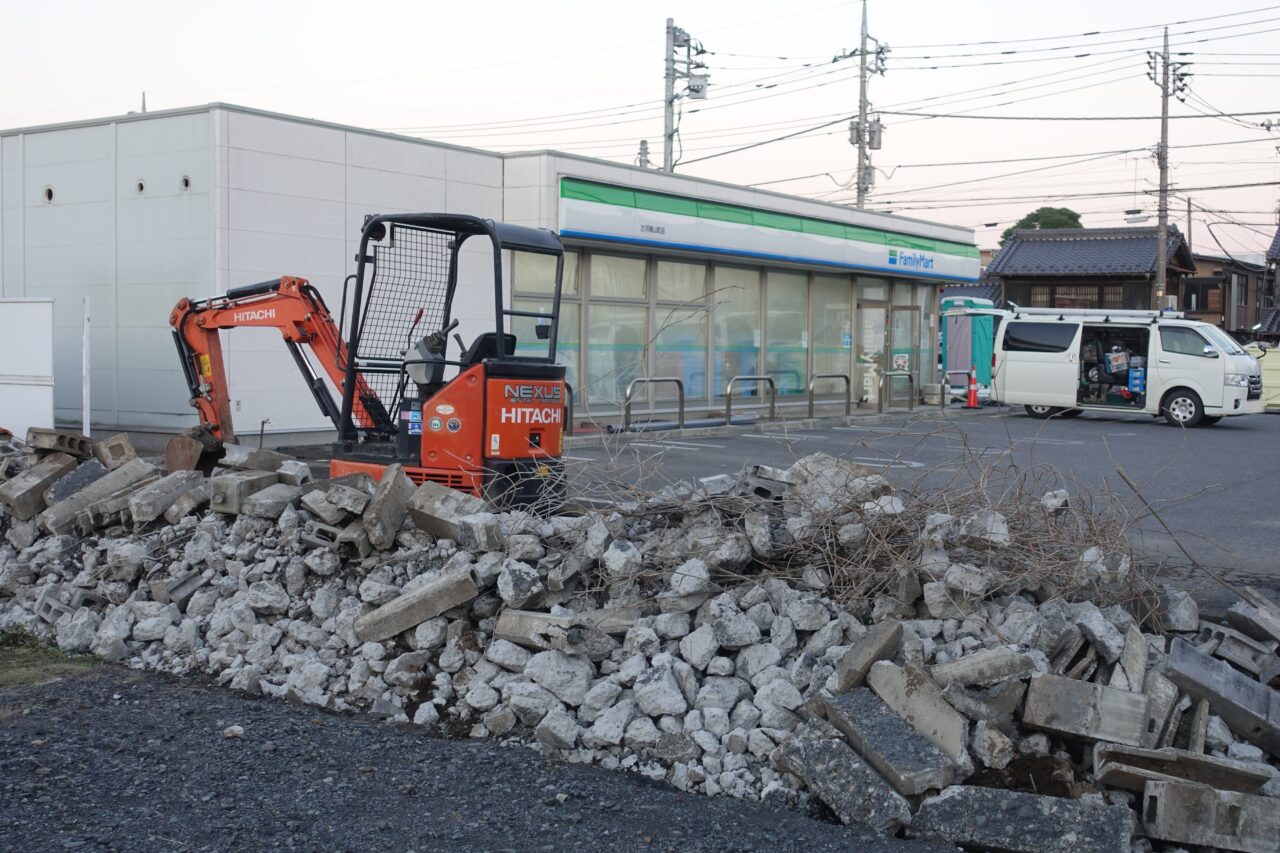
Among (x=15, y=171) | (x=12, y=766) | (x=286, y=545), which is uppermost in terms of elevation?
(x=15, y=171)

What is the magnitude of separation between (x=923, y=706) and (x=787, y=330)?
61.5ft

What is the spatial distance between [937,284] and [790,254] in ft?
23.6

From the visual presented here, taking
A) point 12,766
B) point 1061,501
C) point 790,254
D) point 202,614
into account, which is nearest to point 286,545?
point 202,614

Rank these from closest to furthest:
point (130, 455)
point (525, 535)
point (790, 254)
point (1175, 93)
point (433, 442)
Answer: point (525, 535) < point (433, 442) < point (130, 455) < point (790, 254) < point (1175, 93)

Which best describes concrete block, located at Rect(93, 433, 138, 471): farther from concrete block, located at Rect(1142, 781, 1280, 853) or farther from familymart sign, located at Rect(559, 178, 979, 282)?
familymart sign, located at Rect(559, 178, 979, 282)

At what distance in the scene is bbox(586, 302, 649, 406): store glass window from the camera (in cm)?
1850

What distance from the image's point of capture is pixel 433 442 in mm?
7852

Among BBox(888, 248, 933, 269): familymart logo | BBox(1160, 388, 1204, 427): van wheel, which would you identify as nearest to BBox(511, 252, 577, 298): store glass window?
BBox(888, 248, 933, 269): familymart logo

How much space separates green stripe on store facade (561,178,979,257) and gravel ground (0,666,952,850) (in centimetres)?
1262

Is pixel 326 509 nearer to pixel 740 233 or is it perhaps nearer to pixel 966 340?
pixel 740 233

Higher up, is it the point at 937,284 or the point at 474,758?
the point at 937,284

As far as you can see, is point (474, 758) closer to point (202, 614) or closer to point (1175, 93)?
point (202, 614)

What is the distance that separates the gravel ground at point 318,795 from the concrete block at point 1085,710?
94 cm

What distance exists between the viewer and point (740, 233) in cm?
2028
